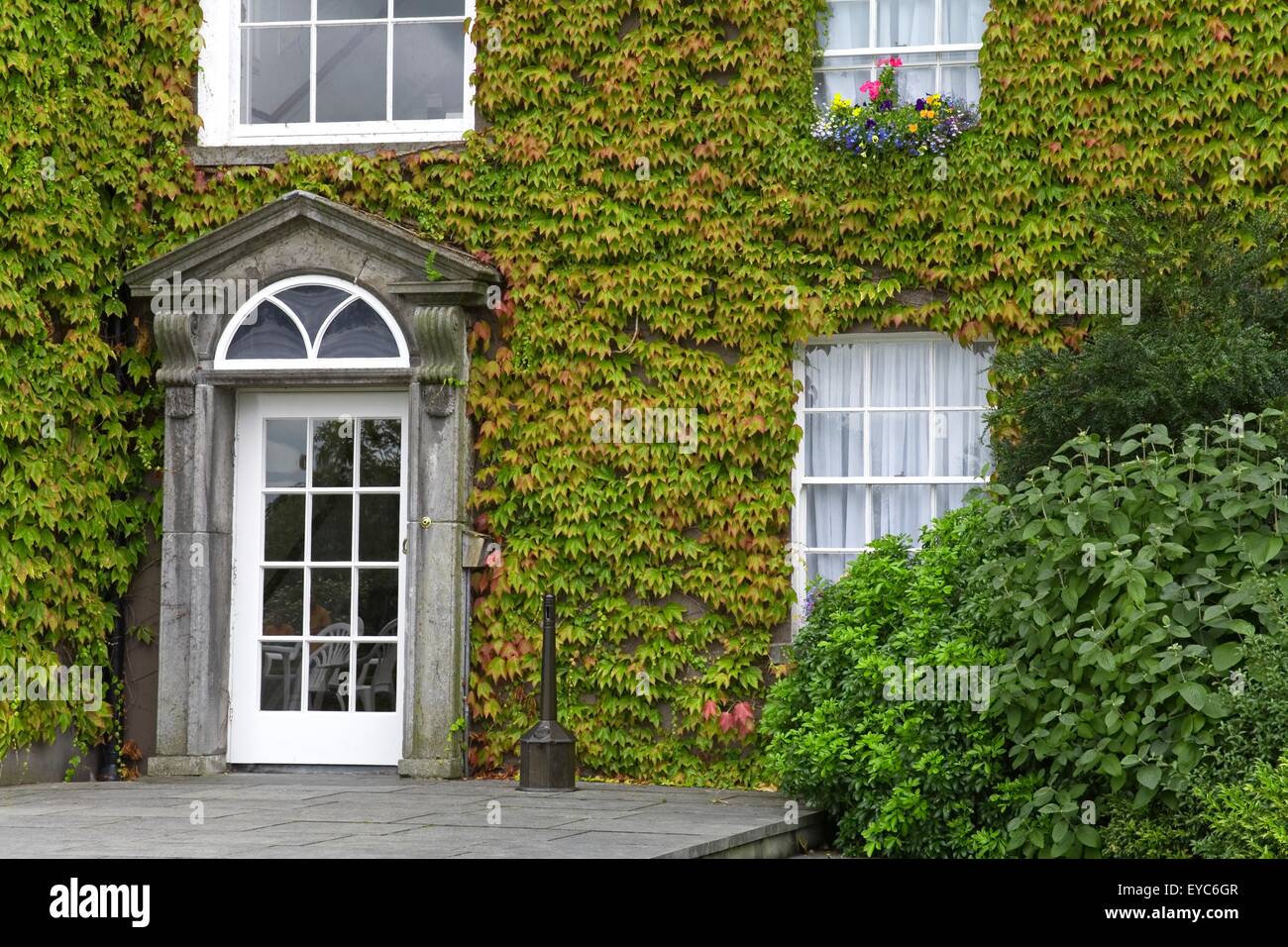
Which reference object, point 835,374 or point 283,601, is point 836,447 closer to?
point 835,374

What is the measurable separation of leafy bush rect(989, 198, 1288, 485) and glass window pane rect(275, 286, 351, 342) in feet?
12.7

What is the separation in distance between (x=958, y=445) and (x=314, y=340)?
12.6ft

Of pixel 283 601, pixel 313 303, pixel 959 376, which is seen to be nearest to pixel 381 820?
pixel 283 601

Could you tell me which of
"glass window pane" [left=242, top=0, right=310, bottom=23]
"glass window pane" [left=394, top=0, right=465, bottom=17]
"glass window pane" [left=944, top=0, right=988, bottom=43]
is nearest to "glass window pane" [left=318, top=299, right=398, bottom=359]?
"glass window pane" [left=394, top=0, right=465, bottom=17]

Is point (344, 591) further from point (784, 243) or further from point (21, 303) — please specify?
point (784, 243)

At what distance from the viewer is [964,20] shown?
959 cm

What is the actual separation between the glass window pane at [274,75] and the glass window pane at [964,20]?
3963 mm

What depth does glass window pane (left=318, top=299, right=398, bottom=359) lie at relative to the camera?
9555 mm

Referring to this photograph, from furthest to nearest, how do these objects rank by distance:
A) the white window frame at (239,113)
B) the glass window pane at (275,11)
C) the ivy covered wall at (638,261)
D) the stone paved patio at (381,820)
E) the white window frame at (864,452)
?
the glass window pane at (275,11) → the white window frame at (239,113) → the white window frame at (864,452) → the ivy covered wall at (638,261) → the stone paved patio at (381,820)

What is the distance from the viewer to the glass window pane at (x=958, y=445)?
9.43 meters

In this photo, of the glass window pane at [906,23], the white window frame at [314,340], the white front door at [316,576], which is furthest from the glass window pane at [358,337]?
the glass window pane at [906,23]

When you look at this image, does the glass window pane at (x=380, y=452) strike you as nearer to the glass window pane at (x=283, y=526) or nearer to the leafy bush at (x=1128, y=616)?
the glass window pane at (x=283, y=526)

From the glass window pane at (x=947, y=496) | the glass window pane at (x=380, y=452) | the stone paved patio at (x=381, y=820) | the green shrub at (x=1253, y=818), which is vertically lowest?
the stone paved patio at (x=381, y=820)

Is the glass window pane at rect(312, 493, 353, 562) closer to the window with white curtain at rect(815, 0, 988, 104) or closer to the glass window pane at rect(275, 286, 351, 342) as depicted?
the glass window pane at rect(275, 286, 351, 342)
